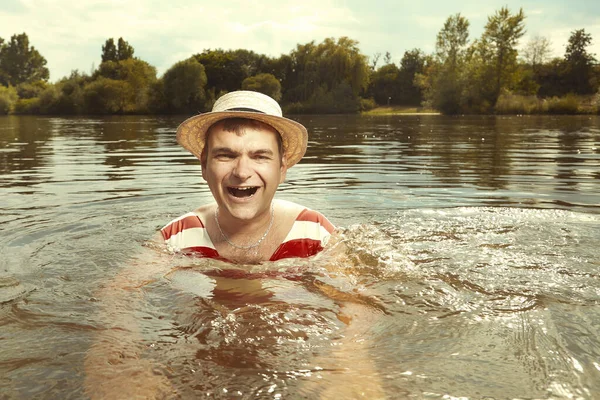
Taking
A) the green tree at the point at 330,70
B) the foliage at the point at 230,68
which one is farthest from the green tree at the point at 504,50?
the foliage at the point at 230,68

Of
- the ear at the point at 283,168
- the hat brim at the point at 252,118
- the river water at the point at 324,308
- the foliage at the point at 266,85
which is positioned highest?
the foliage at the point at 266,85

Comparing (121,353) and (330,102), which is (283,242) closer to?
(121,353)

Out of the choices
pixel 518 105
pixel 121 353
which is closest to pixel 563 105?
pixel 518 105

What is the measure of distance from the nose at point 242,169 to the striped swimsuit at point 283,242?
684 mm

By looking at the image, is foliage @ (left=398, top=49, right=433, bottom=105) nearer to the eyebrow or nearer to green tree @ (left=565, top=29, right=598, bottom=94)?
green tree @ (left=565, top=29, right=598, bottom=94)

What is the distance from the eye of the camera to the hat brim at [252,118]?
3.16 meters

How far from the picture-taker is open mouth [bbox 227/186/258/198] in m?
3.25

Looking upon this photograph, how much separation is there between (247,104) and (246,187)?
487 millimetres

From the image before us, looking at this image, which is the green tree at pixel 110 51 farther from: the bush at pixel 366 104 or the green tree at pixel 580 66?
the green tree at pixel 580 66

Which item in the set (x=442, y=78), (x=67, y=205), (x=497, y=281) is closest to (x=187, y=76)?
(x=442, y=78)

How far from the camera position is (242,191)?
328 centimetres

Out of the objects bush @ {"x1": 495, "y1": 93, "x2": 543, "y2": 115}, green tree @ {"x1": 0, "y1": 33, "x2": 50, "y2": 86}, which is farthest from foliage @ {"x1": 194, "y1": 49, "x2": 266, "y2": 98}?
green tree @ {"x1": 0, "y1": 33, "x2": 50, "y2": 86}

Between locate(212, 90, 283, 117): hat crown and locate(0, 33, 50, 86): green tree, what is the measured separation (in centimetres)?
14267

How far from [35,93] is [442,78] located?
6743 cm
